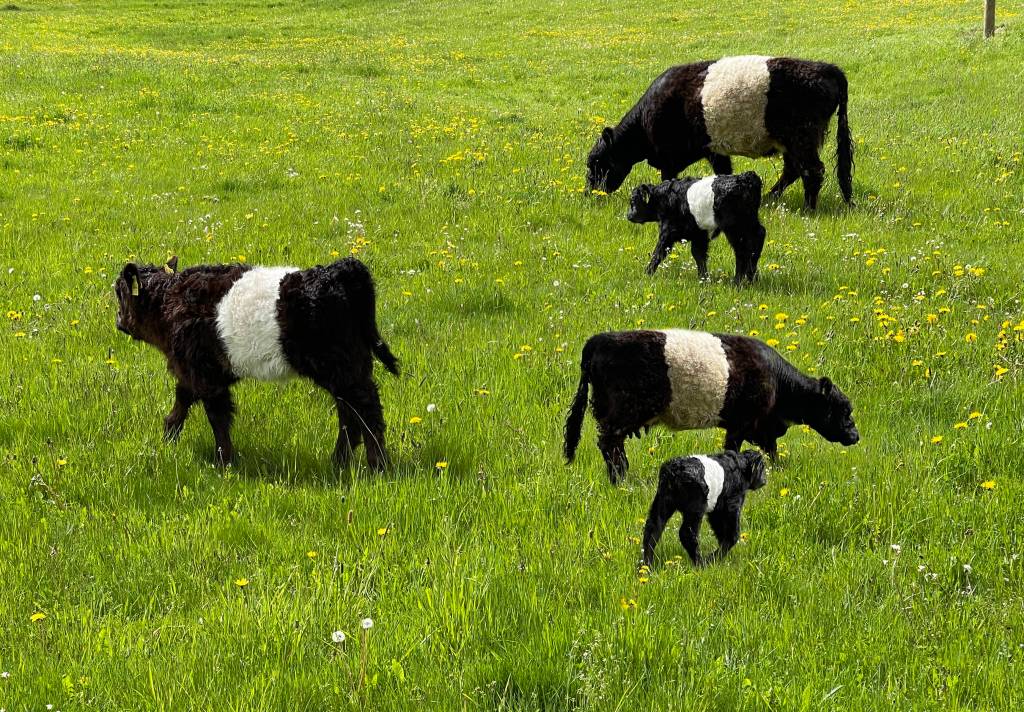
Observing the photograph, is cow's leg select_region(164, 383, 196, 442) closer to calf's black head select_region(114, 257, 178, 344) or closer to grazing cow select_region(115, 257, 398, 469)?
grazing cow select_region(115, 257, 398, 469)

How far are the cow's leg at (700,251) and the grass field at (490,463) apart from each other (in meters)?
0.31

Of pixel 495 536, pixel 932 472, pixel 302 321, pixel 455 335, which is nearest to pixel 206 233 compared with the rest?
pixel 455 335

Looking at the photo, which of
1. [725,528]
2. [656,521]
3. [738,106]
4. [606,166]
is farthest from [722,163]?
[656,521]

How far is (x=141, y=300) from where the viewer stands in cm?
661

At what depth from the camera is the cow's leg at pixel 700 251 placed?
399 inches

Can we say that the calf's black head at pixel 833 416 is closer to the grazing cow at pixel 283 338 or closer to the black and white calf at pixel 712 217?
the grazing cow at pixel 283 338

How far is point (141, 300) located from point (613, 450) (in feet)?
11.5

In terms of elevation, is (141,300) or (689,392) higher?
(141,300)

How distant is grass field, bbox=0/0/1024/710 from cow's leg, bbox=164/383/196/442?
0.51 ft

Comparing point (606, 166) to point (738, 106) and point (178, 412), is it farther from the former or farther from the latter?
point (178, 412)

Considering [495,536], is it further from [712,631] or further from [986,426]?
[986,426]

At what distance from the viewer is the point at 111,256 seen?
36.6ft

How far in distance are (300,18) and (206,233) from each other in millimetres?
41538

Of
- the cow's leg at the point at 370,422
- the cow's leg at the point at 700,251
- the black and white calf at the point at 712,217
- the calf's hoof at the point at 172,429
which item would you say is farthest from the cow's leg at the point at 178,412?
the cow's leg at the point at 700,251
